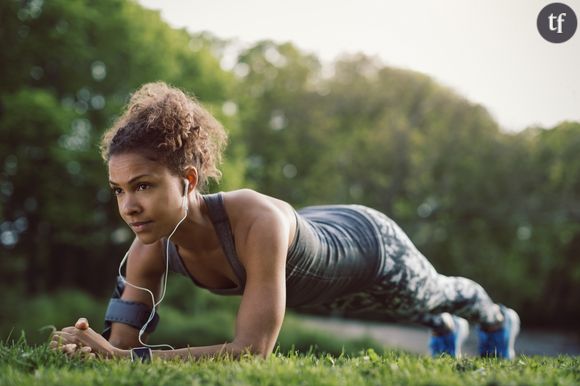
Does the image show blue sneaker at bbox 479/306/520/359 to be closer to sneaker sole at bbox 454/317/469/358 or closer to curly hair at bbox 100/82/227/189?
sneaker sole at bbox 454/317/469/358

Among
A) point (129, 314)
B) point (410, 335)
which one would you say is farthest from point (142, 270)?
point (410, 335)

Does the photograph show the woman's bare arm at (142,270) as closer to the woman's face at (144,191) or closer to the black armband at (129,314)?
the black armband at (129,314)

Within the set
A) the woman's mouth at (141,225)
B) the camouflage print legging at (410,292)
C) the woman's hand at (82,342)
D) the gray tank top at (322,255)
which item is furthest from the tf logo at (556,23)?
the woman's hand at (82,342)

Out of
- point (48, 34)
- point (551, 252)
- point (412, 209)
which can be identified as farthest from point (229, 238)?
point (551, 252)

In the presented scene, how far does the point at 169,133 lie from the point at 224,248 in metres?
0.71

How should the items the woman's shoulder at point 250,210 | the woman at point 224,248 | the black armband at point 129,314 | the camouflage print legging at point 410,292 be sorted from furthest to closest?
the camouflage print legging at point 410,292 → the black armband at point 129,314 → the woman's shoulder at point 250,210 → the woman at point 224,248

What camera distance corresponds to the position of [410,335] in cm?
2592

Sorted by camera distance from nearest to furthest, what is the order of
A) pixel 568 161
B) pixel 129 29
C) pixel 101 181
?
1. pixel 101 181
2. pixel 129 29
3. pixel 568 161

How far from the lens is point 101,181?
1939 centimetres

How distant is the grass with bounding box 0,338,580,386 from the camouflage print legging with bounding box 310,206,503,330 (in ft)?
4.36

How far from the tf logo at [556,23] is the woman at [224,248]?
3.51 metres

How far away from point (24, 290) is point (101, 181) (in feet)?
14.8

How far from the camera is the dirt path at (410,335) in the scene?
23334 mm

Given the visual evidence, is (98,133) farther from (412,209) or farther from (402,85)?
(402,85)
